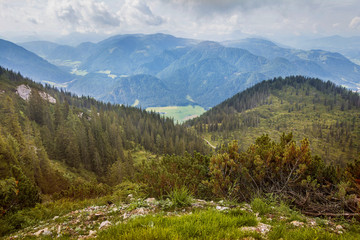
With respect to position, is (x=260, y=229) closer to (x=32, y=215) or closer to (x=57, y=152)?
(x=32, y=215)

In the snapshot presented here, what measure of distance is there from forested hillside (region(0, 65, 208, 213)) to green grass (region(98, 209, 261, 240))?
A: 9481 mm

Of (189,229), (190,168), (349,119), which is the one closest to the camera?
(189,229)

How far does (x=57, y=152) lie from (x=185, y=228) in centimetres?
6244

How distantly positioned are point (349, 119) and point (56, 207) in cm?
26505

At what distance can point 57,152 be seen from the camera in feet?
177


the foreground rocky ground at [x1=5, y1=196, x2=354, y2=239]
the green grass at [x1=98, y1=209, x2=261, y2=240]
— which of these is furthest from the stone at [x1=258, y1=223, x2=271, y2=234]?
the green grass at [x1=98, y1=209, x2=261, y2=240]

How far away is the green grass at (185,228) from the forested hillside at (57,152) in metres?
9.48

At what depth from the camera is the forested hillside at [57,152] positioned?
13.7m

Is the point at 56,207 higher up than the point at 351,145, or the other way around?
the point at 56,207

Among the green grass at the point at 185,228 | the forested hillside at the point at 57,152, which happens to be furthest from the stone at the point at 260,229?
the forested hillside at the point at 57,152

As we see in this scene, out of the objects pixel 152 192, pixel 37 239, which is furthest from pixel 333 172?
pixel 37 239

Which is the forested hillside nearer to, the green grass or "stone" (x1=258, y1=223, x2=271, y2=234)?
the green grass

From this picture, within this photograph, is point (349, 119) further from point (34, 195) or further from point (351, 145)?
A: point (34, 195)

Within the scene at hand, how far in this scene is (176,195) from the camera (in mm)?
8820
